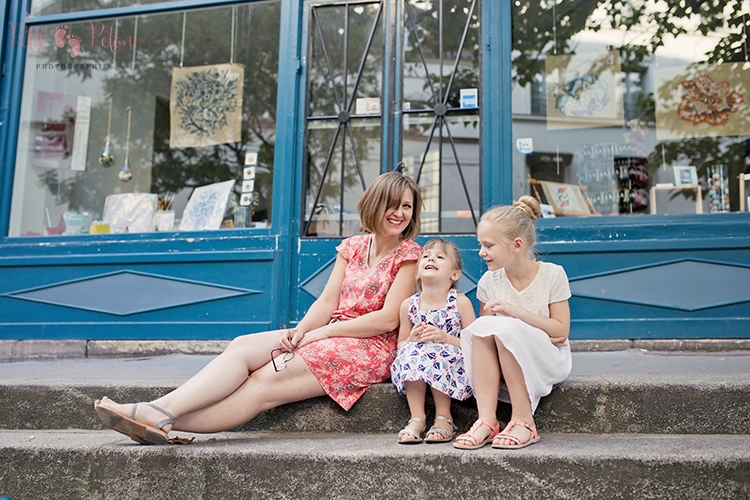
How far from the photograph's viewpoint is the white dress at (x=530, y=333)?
2.36 metres

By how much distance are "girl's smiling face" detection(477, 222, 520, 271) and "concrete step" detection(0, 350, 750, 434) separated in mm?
571

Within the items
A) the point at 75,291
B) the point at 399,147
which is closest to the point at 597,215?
the point at 399,147

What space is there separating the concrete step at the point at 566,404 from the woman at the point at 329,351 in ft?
0.38

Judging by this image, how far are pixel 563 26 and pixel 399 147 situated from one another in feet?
5.53

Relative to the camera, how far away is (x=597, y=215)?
13.7 ft

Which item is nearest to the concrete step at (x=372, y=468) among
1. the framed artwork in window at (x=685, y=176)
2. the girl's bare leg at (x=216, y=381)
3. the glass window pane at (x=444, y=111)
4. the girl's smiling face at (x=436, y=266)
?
the girl's bare leg at (x=216, y=381)

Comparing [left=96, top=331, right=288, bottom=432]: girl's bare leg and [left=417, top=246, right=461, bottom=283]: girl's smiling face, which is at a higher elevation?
→ [left=417, top=246, right=461, bottom=283]: girl's smiling face

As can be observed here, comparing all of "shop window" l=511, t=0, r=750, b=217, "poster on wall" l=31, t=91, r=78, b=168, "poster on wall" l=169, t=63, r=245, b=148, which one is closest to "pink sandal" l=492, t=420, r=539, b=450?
"shop window" l=511, t=0, r=750, b=217

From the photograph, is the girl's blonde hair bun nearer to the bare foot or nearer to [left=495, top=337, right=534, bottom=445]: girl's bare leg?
[left=495, top=337, right=534, bottom=445]: girl's bare leg

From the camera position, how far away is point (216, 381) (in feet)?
8.14

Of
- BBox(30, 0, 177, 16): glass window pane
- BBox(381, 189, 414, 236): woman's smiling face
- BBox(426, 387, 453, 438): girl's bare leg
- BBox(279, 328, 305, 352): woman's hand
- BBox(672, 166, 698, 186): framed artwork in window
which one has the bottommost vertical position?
BBox(426, 387, 453, 438): girl's bare leg

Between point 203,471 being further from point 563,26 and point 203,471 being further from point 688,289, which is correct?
point 563,26

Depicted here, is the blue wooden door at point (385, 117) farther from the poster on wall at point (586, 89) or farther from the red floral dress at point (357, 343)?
the red floral dress at point (357, 343)

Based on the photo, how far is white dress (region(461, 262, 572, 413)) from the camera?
7.73 ft
